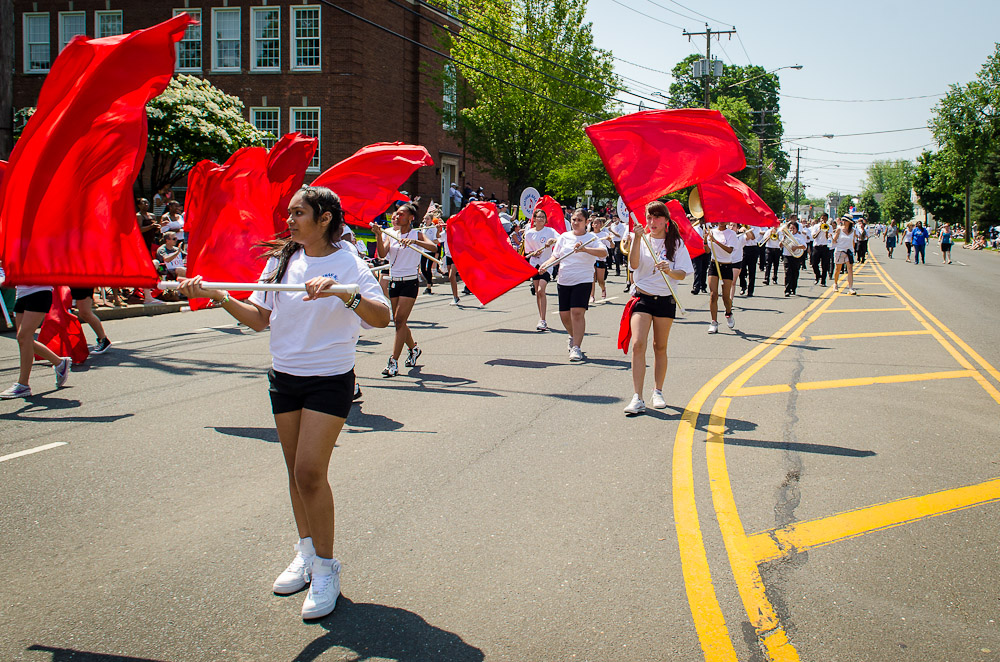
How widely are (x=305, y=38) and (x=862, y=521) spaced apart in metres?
31.4

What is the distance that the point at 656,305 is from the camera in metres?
7.69

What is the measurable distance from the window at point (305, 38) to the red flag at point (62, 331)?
24.9 meters

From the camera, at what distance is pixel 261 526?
4.79 metres

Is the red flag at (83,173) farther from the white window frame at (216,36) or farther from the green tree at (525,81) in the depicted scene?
the green tree at (525,81)

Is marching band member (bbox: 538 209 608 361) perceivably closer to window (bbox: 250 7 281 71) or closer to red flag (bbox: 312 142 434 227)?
red flag (bbox: 312 142 434 227)

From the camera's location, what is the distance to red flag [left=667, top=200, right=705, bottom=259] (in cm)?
938

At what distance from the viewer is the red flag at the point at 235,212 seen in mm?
5902

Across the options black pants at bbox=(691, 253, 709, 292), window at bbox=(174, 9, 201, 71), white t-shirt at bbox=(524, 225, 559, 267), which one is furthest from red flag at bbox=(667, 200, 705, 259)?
window at bbox=(174, 9, 201, 71)

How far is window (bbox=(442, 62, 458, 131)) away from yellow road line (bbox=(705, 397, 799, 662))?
3224 cm

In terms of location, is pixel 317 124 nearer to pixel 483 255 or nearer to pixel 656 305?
pixel 483 255

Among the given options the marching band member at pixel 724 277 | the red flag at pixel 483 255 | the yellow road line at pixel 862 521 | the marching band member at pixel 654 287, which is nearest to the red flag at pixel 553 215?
the marching band member at pixel 724 277

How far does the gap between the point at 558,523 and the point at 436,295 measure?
15985 mm

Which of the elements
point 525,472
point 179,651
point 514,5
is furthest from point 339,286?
point 514,5

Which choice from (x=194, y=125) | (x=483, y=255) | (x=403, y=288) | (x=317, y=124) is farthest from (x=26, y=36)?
(x=403, y=288)
